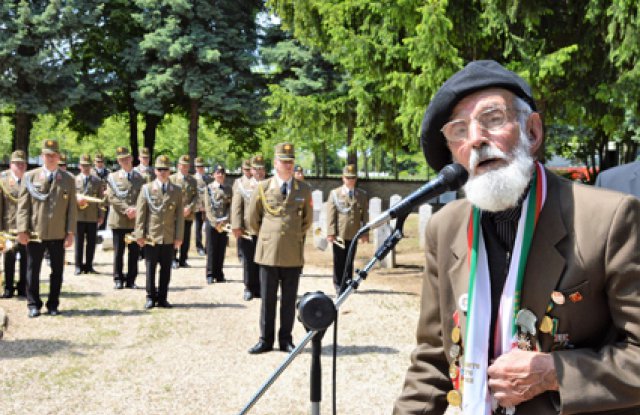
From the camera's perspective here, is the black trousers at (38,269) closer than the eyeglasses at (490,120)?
No

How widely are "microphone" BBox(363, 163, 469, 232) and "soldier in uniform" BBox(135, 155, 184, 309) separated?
9144mm

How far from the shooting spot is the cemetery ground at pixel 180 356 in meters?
6.55

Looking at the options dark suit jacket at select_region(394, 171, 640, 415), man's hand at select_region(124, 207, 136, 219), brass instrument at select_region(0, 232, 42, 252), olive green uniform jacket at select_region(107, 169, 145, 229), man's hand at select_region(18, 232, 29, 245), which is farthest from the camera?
olive green uniform jacket at select_region(107, 169, 145, 229)

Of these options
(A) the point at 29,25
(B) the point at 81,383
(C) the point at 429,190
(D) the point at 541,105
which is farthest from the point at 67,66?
(C) the point at 429,190

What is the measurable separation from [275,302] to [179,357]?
50.0 inches

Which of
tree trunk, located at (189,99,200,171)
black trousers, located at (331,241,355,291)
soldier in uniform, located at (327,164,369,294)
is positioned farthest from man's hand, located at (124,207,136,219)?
tree trunk, located at (189,99,200,171)

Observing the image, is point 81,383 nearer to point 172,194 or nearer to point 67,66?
point 172,194

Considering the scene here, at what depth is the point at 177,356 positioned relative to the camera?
8.13 meters

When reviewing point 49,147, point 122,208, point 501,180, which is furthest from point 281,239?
point 501,180

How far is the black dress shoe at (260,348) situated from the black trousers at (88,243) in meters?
7.43

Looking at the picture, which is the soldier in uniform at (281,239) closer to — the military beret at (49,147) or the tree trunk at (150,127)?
the military beret at (49,147)

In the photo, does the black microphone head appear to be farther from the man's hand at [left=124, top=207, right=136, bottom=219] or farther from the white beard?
the man's hand at [left=124, top=207, right=136, bottom=219]

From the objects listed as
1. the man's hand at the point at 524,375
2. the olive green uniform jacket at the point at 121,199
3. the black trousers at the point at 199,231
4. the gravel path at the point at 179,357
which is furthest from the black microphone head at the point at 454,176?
the black trousers at the point at 199,231

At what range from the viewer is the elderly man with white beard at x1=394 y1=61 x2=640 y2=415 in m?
1.89
